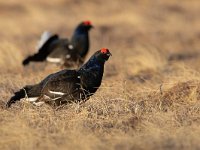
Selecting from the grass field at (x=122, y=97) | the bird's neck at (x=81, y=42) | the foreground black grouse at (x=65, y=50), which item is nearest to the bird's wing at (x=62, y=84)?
the grass field at (x=122, y=97)

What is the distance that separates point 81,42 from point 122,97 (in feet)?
12.2

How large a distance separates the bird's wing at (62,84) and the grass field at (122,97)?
0.14 meters

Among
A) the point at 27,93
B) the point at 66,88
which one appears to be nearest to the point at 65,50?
the point at 27,93

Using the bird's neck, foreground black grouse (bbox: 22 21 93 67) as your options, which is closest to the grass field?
foreground black grouse (bbox: 22 21 93 67)

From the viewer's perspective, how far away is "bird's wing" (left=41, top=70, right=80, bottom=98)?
19.9 ft

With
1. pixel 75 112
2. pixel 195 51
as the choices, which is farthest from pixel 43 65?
pixel 75 112

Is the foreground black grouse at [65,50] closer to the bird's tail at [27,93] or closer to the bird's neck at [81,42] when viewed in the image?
the bird's neck at [81,42]

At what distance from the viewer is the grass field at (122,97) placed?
4.85 m

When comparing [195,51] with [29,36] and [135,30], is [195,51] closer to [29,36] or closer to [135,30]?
[135,30]

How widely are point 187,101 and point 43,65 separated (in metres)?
4.36

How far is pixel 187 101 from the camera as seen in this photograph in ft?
20.7

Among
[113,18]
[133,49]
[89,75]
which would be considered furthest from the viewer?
[113,18]

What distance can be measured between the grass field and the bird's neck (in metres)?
0.40

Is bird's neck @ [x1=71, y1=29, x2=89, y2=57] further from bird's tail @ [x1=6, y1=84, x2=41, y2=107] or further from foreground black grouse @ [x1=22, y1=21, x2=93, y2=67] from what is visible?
bird's tail @ [x1=6, y1=84, x2=41, y2=107]
